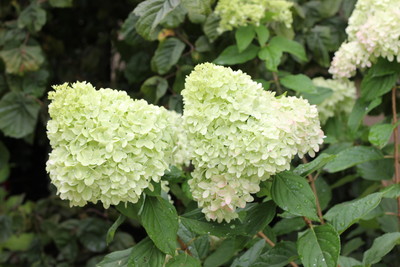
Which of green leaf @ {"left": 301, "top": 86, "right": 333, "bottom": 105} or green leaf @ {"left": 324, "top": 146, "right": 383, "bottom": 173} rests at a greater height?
green leaf @ {"left": 301, "top": 86, "right": 333, "bottom": 105}

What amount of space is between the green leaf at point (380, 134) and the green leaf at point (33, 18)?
1594 millimetres

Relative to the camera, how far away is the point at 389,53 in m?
1.12

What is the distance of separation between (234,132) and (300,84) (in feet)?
2.15

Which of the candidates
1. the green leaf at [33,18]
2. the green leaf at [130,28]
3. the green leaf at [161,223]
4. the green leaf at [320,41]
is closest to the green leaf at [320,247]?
the green leaf at [161,223]

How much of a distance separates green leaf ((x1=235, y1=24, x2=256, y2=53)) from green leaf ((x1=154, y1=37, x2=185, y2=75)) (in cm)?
29

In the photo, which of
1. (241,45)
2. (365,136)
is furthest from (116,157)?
(365,136)

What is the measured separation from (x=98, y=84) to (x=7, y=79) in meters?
0.52

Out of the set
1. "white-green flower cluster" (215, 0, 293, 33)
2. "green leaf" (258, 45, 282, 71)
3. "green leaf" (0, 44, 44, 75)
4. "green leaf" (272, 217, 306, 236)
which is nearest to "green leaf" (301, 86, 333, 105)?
"green leaf" (258, 45, 282, 71)

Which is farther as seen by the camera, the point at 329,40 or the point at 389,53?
the point at 329,40

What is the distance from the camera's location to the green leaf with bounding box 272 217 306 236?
1.32 metres

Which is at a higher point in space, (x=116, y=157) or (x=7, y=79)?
(x=116, y=157)

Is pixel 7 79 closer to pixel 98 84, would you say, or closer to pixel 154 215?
pixel 98 84

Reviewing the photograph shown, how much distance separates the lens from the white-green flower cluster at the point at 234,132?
777 millimetres

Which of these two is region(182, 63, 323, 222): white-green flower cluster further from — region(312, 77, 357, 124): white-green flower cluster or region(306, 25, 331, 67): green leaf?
region(306, 25, 331, 67): green leaf
